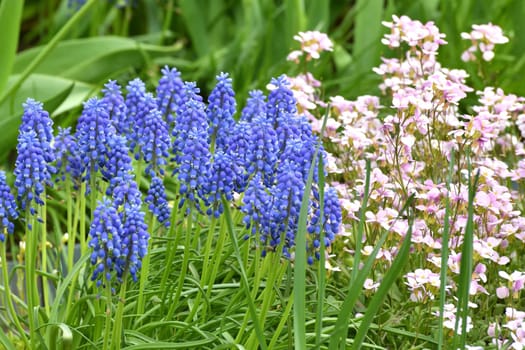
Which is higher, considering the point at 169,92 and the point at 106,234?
the point at 169,92

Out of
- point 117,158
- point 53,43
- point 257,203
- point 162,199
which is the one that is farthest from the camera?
point 53,43

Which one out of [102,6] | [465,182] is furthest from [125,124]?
[102,6]

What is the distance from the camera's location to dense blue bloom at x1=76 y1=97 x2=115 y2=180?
262 centimetres

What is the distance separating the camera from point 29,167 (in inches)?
98.7

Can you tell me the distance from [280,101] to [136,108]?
421 mm

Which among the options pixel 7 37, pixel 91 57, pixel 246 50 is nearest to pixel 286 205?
pixel 7 37

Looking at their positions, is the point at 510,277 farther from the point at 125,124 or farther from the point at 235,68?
the point at 235,68

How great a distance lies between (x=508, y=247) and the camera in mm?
3309

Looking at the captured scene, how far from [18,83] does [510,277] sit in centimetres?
217

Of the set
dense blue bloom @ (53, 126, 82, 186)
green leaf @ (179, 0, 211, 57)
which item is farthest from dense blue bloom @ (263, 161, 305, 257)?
green leaf @ (179, 0, 211, 57)

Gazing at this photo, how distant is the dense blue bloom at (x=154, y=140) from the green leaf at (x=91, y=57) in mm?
2389

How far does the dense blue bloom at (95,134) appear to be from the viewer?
2625 mm

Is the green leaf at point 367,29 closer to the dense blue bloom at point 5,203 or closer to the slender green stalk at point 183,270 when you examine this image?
the slender green stalk at point 183,270

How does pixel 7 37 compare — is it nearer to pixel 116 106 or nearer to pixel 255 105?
pixel 116 106
